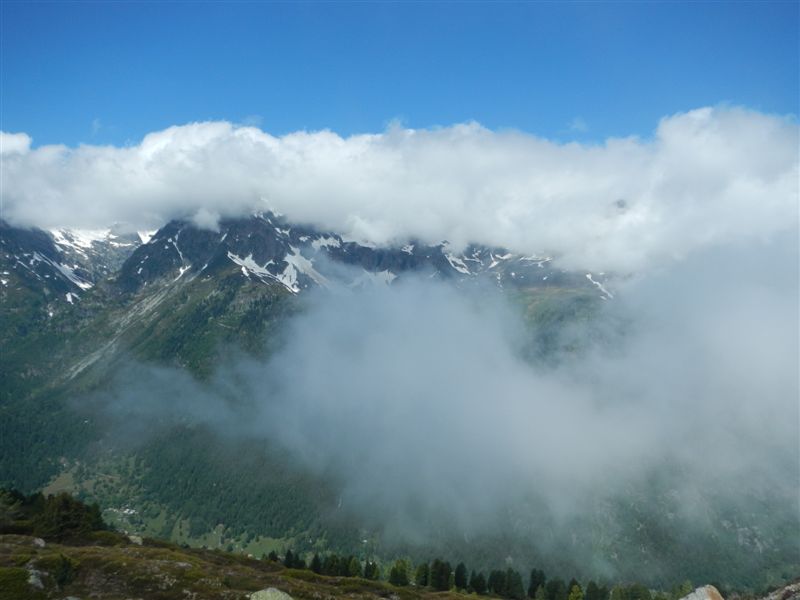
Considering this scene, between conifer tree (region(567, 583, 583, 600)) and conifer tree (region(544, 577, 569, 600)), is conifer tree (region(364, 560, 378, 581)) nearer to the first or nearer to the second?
conifer tree (region(544, 577, 569, 600))

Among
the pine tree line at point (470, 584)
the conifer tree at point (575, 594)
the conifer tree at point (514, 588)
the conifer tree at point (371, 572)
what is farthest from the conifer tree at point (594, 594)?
the conifer tree at point (371, 572)

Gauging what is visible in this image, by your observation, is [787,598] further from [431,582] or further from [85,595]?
[431,582]

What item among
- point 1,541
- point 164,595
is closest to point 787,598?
point 164,595

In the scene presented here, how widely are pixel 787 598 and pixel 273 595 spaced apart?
2456 inches

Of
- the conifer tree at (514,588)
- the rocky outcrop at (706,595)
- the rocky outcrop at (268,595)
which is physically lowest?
the conifer tree at (514,588)

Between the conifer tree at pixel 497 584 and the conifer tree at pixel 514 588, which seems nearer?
the conifer tree at pixel 514 588

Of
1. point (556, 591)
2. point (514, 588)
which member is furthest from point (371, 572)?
point (556, 591)

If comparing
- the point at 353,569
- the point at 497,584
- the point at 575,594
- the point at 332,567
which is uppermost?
the point at 332,567

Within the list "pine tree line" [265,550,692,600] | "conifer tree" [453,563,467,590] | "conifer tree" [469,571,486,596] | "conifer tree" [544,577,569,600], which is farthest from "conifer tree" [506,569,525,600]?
"conifer tree" [453,563,467,590]

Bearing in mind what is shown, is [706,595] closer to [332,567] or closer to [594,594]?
[594,594]

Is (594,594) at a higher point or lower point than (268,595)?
lower

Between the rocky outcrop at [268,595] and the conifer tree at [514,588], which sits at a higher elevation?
the rocky outcrop at [268,595]

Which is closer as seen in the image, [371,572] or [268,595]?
[268,595]

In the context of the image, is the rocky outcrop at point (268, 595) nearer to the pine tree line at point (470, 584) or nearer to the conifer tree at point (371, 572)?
the pine tree line at point (470, 584)
